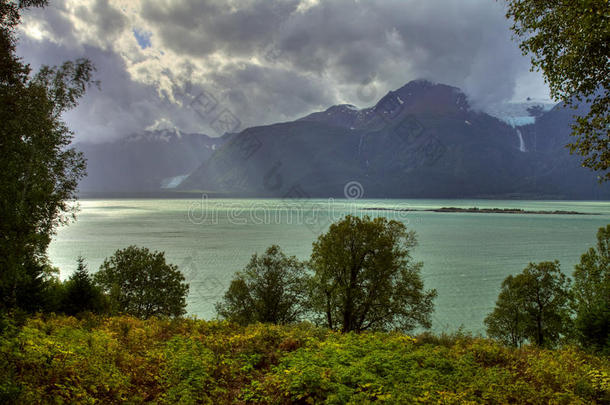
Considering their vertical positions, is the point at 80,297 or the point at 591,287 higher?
the point at 80,297

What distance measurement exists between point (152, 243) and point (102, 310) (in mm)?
75656

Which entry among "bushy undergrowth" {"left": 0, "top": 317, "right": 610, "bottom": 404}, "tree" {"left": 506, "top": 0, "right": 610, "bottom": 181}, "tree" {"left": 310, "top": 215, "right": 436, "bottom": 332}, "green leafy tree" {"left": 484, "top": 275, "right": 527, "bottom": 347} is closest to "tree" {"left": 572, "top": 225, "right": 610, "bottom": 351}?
"green leafy tree" {"left": 484, "top": 275, "right": 527, "bottom": 347}

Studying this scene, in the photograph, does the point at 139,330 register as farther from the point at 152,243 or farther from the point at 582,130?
the point at 152,243

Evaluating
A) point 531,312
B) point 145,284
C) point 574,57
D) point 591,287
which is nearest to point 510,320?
point 531,312

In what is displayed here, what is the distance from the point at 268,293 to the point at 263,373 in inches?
951

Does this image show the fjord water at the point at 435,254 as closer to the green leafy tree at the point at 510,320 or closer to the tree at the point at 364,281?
the green leafy tree at the point at 510,320

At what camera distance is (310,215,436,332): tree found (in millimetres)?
27047

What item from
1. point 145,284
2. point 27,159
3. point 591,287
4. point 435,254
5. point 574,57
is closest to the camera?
point 574,57

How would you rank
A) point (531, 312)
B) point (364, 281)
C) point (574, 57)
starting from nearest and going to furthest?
point (574, 57)
point (364, 281)
point (531, 312)

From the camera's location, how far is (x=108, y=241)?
94188mm

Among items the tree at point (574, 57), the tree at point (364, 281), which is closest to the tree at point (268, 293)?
the tree at point (364, 281)

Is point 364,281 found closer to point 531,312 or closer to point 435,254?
point 531,312

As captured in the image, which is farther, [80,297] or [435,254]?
[435,254]

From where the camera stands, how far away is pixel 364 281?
28.8 meters
